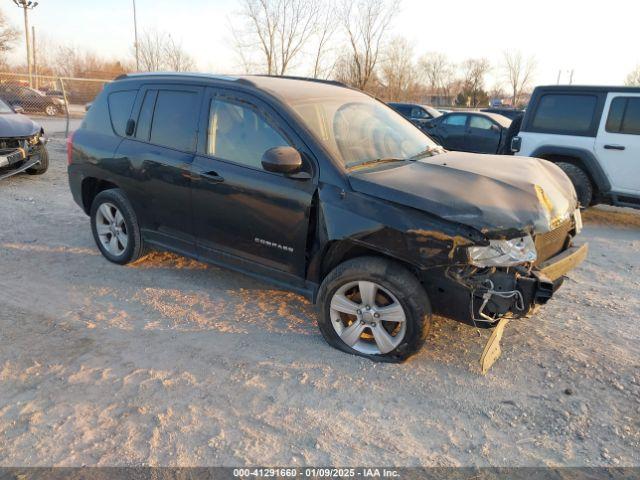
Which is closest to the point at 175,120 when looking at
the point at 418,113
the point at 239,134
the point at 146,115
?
the point at 146,115

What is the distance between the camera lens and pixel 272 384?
9.98 feet

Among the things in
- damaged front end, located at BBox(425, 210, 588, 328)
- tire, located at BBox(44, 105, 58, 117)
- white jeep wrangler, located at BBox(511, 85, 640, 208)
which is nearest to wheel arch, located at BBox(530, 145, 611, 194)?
white jeep wrangler, located at BBox(511, 85, 640, 208)

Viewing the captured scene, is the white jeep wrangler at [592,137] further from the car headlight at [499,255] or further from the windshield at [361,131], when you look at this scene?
the car headlight at [499,255]

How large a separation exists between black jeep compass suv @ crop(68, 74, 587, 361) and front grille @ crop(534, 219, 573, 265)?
1cm

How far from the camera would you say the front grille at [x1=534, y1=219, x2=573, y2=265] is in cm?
313

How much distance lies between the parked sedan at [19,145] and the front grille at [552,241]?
832cm

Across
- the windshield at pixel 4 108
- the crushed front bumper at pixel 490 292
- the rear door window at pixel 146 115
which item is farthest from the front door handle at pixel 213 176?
the windshield at pixel 4 108

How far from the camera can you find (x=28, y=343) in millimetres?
3434

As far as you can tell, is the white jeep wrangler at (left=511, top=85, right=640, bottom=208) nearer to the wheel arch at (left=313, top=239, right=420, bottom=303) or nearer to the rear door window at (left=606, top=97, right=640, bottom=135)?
the rear door window at (left=606, top=97, right=640, bottom=135)

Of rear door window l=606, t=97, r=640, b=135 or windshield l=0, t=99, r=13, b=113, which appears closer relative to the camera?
rear door window l=606, t=97, r=640, b=135

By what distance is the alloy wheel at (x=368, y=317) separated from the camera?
3184 mm

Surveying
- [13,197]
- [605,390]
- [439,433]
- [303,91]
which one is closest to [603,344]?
[605,390]

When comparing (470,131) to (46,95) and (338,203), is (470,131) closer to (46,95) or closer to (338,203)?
(338,203)

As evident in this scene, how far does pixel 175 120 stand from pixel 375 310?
7.88ft
